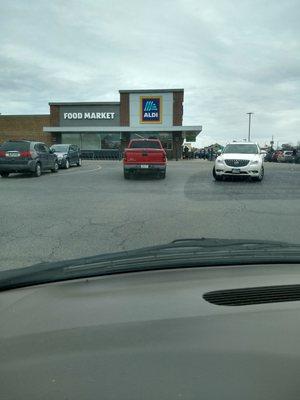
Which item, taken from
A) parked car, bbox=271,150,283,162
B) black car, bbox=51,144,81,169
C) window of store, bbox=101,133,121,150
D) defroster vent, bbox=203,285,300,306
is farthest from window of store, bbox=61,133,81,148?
defroster vent, bbox=203,285,300,306

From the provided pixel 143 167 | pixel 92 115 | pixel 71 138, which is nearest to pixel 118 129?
pixel 92 115

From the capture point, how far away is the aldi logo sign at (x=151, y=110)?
4603cm

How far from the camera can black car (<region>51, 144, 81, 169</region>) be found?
27.3 metres

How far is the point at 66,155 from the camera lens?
27.8m

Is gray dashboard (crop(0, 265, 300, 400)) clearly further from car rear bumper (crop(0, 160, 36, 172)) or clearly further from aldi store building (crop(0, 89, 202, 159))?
aldi store building (crop(0, 89, 202, 159))

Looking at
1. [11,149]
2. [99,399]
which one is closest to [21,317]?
[99,399]

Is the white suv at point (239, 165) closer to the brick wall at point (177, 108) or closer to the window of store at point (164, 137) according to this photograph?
the brick wall at point (177, 108)

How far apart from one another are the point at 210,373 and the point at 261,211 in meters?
9.11

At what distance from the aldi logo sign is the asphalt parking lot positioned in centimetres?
3105

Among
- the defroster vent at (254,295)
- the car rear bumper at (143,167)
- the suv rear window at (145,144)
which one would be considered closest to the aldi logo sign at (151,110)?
the suv rear window at (145,144)

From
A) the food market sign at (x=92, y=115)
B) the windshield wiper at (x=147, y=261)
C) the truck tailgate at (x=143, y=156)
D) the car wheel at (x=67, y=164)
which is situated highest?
the food market sign at (x=92, y=115)

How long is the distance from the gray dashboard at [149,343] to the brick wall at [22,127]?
164 ft

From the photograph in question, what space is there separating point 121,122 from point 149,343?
46.0 m

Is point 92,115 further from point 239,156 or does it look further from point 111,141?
point 239,156
